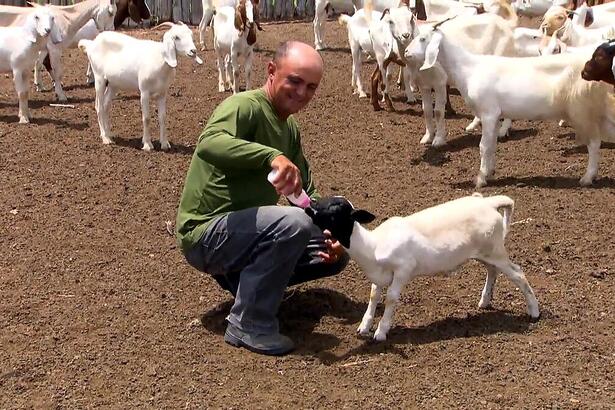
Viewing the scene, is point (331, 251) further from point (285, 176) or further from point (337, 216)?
point (285, 176)

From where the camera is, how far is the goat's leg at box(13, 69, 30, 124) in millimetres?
9711

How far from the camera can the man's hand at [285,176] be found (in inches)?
151

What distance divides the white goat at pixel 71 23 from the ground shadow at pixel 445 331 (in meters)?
7.79

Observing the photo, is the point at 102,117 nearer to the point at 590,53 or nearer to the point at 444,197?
the point at 444,197

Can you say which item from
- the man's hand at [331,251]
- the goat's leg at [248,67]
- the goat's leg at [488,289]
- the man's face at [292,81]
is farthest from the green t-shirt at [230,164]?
the goat's leg at [248,67]

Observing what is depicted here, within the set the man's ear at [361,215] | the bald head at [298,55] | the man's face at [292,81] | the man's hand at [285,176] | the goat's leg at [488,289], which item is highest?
the bald head at [298,55]

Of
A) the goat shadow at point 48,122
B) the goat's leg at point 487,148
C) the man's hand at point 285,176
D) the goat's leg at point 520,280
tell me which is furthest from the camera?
the goat shadow at point 48,122

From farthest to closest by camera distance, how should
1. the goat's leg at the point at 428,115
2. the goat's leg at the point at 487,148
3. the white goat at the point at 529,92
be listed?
the goat's leg at the point at 428,115
the goat's leg at the point at 487,148
the white goat at the point at 529,92

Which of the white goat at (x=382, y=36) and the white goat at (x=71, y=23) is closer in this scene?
the white goat at (x=382, y=36)

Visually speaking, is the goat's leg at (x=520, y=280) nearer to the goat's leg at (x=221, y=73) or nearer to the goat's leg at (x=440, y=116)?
the goat's leg at (x=440, y=116)

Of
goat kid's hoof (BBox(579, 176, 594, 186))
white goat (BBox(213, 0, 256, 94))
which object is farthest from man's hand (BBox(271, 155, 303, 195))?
white goat (BBox(213, 0, 256, 94))

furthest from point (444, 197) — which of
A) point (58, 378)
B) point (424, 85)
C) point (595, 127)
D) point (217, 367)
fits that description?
point (58, 378)

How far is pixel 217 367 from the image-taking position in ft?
14.0

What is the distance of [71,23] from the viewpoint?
12008 mm
